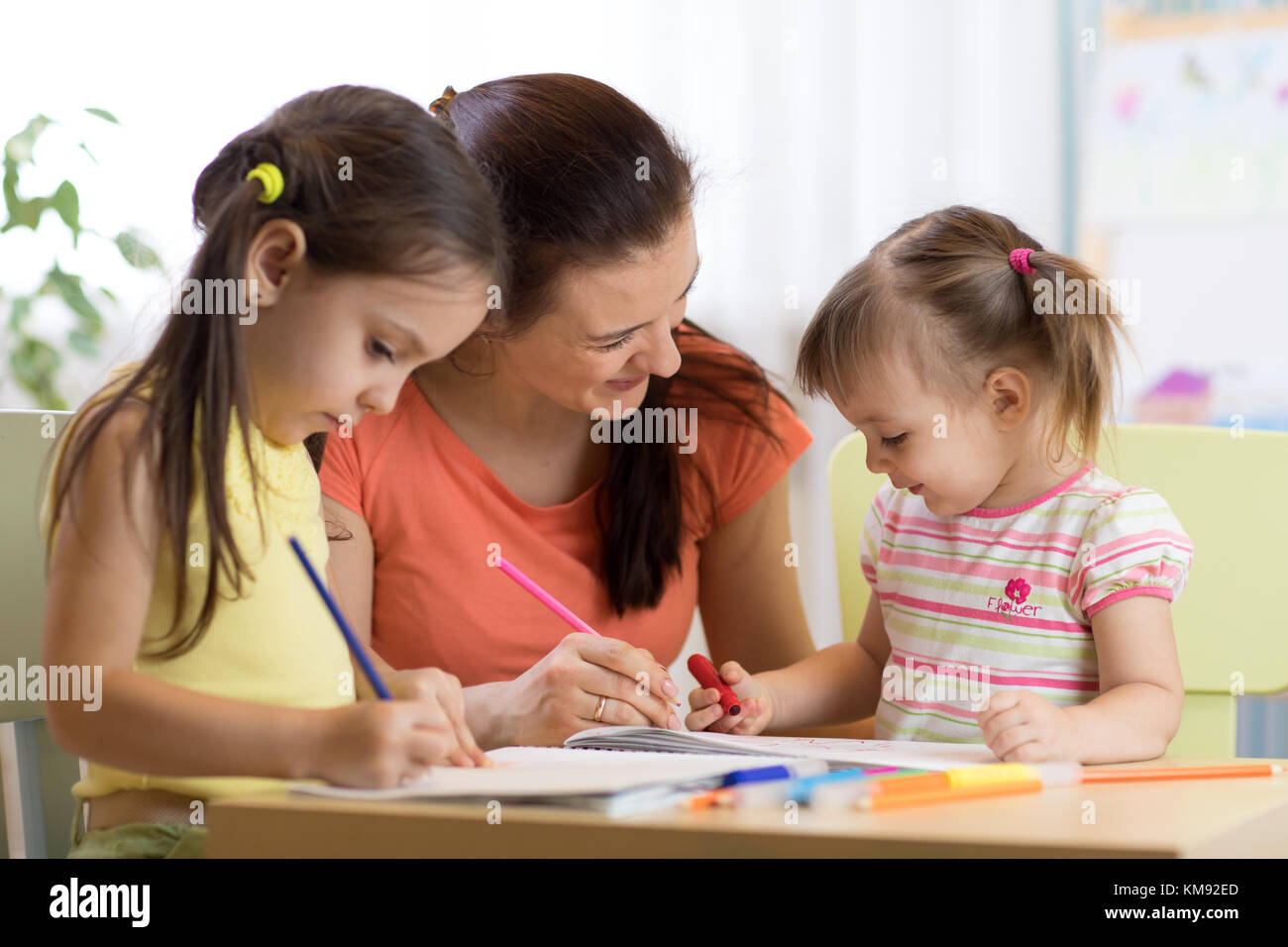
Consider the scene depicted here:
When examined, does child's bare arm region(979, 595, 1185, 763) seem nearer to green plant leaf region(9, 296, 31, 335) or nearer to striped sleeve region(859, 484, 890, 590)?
striped sleeve region(859, 484, 890, 590)

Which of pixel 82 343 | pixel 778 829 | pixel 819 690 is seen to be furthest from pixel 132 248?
pixel 778 829

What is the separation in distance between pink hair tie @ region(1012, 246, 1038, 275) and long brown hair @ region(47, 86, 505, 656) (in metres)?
0.44

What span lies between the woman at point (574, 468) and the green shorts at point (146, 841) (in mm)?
286

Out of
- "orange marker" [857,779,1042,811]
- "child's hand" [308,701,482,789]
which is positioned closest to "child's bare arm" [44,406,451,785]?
"child's hand" [308,701,482,789]

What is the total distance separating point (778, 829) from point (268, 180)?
0.53 m

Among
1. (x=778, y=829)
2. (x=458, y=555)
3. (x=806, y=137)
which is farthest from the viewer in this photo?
(x=806, y=137)

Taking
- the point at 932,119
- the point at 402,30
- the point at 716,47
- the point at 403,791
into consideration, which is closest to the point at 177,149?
the point at 402,30

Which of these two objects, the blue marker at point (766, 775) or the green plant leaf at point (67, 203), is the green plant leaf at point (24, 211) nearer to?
the green plant leaf at point (67, 203)

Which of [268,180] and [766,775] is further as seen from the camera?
[268,180]

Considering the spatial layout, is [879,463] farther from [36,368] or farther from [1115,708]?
[36,368]

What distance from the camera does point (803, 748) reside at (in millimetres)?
829

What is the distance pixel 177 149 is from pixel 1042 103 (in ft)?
4.88

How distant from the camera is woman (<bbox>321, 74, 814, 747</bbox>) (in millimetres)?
1076
